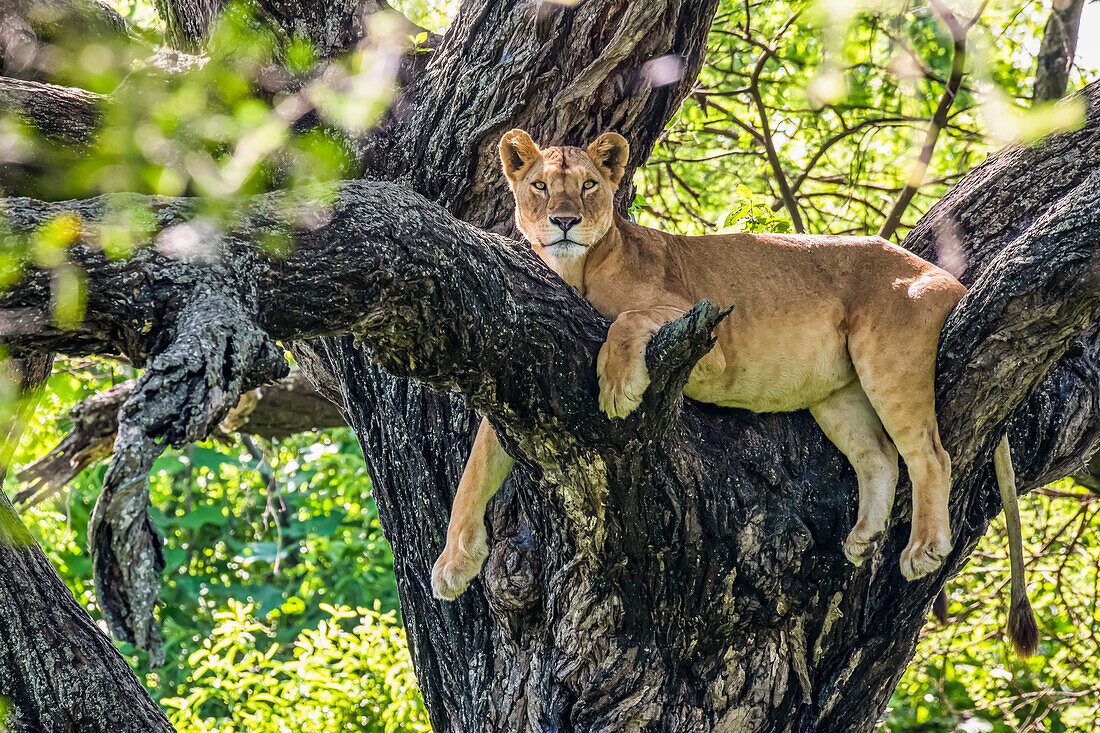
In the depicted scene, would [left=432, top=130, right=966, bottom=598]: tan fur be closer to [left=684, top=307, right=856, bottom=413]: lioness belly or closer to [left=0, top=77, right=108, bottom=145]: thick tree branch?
[left=684, top=307, right=856, bottom=413]: lioness belly

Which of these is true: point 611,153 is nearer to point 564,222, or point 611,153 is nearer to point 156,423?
point 564,222

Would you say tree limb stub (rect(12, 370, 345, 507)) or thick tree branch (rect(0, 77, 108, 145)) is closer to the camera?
thick tree branch (rect(0, 77, 108, 145))

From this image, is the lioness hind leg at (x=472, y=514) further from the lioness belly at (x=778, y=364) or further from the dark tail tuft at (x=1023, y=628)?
the dark tail tuft at (x=1023, y=628)

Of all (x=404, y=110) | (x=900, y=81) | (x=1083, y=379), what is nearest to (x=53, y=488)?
(x=404, y=110)

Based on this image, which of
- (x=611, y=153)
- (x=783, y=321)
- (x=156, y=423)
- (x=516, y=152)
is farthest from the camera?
(x=611, y=153)

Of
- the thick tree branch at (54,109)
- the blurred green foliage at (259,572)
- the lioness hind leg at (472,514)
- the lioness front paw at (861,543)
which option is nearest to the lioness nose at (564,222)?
the lioness hind leg at (472,514)

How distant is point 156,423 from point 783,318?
2604 mm

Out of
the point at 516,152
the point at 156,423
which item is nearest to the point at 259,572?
the point at 516,152

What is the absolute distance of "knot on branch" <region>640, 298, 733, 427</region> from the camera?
3.00m

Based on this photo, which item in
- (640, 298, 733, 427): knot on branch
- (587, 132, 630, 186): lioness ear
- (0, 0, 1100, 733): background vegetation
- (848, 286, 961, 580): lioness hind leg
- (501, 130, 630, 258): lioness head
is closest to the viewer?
(640, 298, 733, 427): knot on branch

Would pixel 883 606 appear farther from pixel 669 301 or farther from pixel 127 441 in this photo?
pixel 127 441

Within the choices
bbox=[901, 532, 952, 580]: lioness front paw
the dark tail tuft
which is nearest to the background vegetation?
bbox=[901, 532, 952, 580]: lioness front paw

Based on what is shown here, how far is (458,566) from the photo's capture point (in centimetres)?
393

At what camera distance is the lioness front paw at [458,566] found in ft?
12.9
